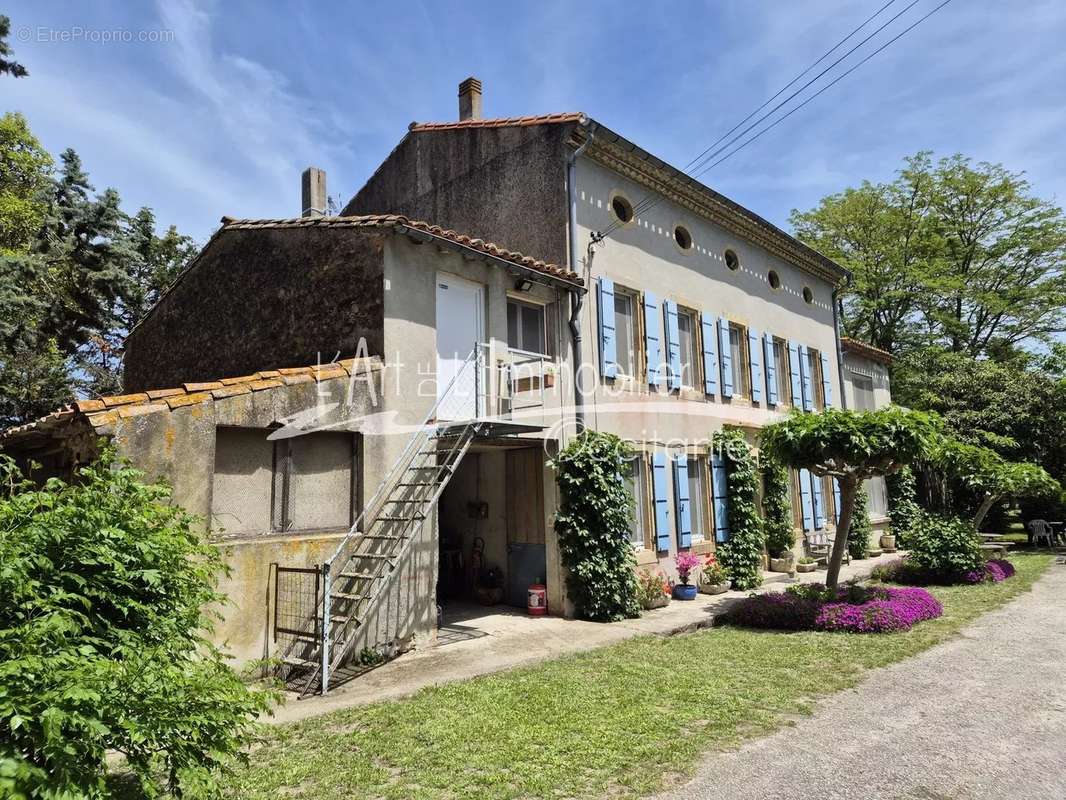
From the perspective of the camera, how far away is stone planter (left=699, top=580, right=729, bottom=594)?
12.2 metres

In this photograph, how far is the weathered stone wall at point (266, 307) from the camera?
8.70 m

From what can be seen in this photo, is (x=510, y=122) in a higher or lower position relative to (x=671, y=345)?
higher

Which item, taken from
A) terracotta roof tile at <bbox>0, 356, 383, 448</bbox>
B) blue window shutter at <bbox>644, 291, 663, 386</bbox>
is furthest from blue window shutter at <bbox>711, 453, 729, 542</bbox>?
terracotta roof tile at <bbox>0, 356, 383, 448</bbox>

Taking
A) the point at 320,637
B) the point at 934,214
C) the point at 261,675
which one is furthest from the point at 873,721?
the point at 934,214

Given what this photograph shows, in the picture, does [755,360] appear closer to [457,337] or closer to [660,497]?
[660,497]

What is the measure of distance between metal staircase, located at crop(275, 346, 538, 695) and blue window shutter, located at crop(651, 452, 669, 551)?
3.49 m

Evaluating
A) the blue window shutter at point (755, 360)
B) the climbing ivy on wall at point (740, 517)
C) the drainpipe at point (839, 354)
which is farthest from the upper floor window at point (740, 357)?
the drainpipe at point (839, 354)

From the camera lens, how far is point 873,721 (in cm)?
553

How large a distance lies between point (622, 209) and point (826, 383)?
29.5 feet

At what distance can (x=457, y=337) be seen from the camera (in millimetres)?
9391

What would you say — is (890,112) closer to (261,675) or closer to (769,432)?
(769,432)

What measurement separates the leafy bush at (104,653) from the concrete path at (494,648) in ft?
7.89

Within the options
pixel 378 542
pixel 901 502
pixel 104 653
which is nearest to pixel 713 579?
pixel 378 542

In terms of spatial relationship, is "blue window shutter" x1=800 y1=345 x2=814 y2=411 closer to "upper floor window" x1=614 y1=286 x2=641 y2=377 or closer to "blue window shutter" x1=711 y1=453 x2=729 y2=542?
"blue window shutter" x1=711 y1=453 x2=729 y2=542
